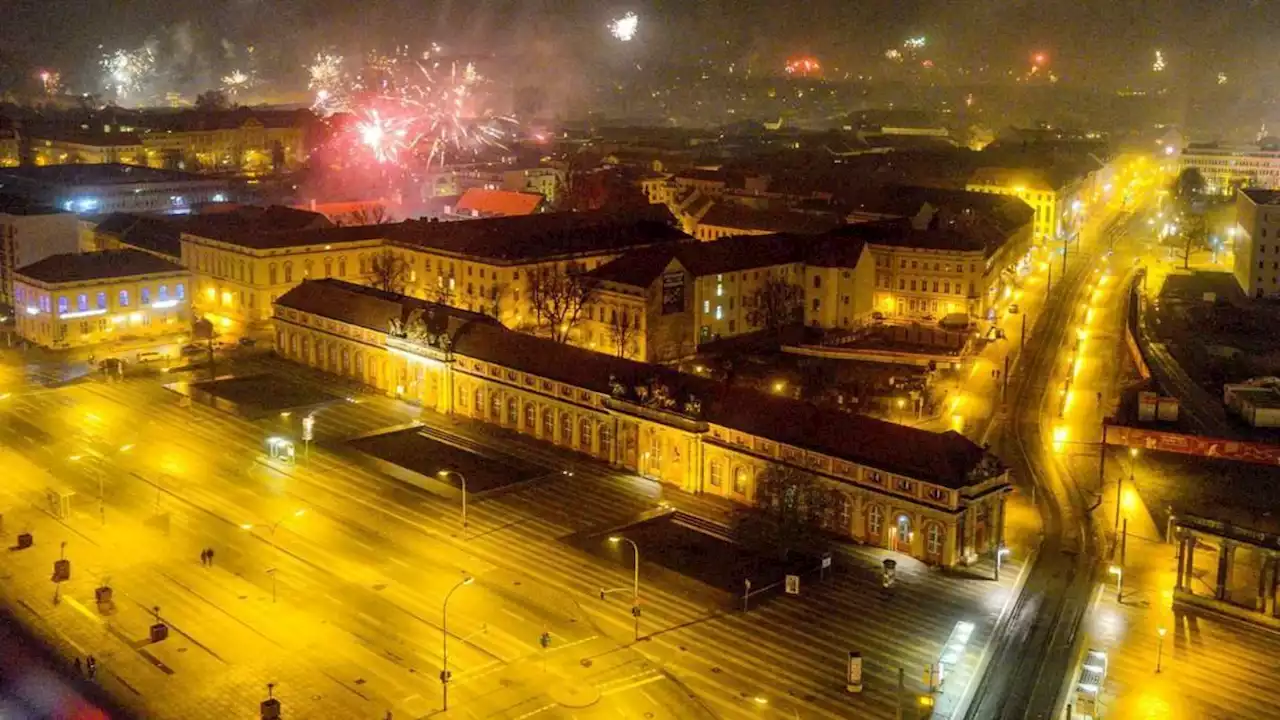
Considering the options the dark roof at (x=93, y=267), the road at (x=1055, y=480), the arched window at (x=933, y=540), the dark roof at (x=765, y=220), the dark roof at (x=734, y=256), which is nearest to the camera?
the road at (x=1055, y=480)

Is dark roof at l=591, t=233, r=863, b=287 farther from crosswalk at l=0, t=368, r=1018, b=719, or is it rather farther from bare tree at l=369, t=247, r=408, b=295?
crosswalk at l=0, t=368, r=1018, b=719

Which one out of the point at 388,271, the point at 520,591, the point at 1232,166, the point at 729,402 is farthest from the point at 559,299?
the point at 1232,166

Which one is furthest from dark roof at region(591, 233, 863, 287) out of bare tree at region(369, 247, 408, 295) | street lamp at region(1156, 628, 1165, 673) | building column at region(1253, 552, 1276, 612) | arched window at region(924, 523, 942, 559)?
street lamp at region(1156, 628, 1165, 673)

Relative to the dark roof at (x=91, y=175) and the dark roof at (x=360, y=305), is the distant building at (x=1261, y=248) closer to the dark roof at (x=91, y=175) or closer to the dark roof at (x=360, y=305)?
the dark roof at (x=360, y=305)

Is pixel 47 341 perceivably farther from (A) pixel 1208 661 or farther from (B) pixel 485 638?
(A) pixel 1208 661

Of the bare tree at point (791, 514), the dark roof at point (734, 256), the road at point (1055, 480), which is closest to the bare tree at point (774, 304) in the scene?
the dark roof at point (734, 256)

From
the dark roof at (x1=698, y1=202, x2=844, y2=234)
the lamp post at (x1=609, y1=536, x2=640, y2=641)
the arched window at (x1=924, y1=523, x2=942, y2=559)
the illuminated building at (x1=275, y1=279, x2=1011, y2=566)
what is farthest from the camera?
the dark roof at (x1=698, y1=202, x2=844, y2=234)
